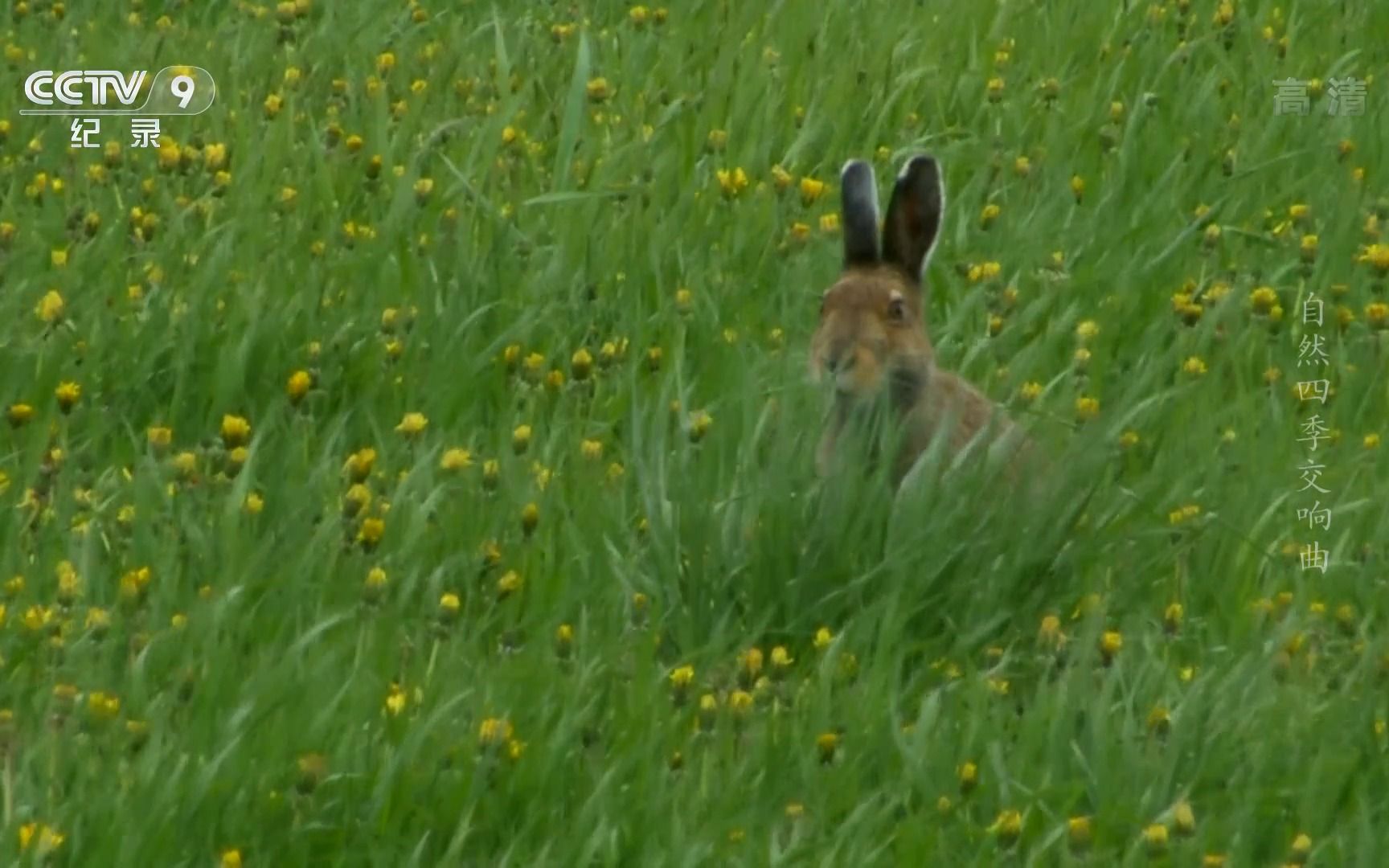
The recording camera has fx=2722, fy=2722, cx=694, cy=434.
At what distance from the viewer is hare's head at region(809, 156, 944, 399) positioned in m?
5.79

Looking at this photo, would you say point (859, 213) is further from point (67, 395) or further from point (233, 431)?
point (67, 395)

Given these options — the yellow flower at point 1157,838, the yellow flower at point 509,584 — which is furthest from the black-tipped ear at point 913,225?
the yellow flower at point 1157,838

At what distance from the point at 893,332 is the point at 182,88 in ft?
7.84

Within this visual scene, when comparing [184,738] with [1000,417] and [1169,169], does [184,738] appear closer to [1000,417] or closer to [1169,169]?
[1000,417]

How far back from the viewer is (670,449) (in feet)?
17.8

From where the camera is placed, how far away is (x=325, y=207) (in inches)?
260

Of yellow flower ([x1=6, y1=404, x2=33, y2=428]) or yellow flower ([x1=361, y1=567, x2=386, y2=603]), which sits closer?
yellow flower ([x1=361, y1=567, x2=386, y2=603])

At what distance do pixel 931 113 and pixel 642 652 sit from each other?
3.42m

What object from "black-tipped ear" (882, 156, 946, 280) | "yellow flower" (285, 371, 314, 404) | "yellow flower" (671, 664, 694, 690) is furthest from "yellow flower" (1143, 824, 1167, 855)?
"black-tipped ear" (882, 156, 946, 280)

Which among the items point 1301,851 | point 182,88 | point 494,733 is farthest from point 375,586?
point 182,88

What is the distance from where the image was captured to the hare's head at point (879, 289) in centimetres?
579

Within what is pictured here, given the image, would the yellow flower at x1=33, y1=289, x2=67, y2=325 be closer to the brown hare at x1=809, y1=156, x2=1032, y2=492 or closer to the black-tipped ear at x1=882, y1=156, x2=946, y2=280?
the brown hare at x1=809, y1=156, x2=1032, y2=492

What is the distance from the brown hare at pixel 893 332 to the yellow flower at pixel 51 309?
1.60m

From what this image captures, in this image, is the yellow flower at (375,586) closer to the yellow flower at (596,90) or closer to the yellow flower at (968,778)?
the yellow flower at (968,778)
